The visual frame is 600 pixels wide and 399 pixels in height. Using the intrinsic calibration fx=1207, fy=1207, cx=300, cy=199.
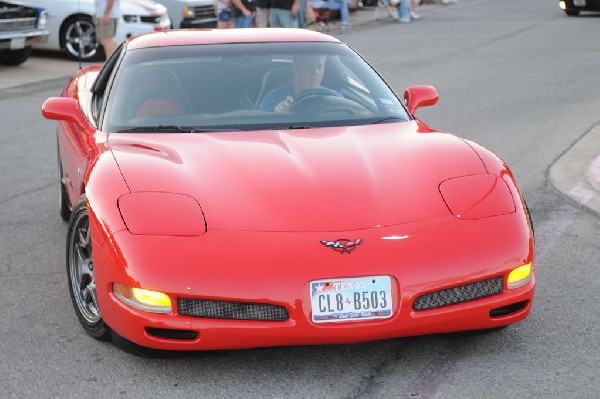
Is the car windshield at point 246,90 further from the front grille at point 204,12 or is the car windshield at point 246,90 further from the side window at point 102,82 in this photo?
the front grille at point 204,12

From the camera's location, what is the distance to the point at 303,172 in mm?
5215

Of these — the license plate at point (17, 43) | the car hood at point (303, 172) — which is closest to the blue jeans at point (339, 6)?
the license plate at point (17, 43)

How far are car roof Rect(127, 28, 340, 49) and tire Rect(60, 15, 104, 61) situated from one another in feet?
38.8

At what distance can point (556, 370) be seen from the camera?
15.5 feet

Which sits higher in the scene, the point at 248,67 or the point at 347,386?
the point at 248,67

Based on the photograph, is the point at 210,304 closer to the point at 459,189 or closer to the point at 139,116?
the point at 459,189

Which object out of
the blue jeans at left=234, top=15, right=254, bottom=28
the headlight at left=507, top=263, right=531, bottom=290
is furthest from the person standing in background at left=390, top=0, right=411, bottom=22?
the headlight at left=507, top=263, right=531, bottom=290

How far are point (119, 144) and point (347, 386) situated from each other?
70.2 inches

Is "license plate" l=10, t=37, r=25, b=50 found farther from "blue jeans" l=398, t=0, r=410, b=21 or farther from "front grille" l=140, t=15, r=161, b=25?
"blue jeans" l=398, t=0, r=410, b=21

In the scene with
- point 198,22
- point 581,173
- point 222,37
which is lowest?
point 198,22

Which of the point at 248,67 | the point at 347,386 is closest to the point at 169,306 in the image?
the point at 347,386

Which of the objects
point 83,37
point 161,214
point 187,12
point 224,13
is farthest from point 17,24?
point 161,214

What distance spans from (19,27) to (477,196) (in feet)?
42.4

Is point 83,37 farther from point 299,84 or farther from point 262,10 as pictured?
point 299,84
